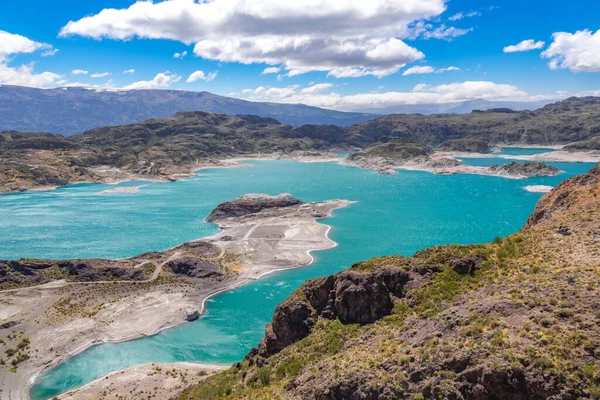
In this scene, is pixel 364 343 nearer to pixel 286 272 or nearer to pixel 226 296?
pixel 226 296

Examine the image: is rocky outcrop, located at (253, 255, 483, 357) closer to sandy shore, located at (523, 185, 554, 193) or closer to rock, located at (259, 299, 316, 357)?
rock, located at (259, 299, 316, 357)

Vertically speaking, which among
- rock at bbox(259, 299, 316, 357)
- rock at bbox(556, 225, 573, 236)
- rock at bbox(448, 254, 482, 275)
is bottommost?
rock at bbox(259, 299, 316, 357)

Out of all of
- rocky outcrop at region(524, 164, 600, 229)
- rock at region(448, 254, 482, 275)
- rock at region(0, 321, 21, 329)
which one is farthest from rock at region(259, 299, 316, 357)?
rock at region(0, 321, 21, 329)

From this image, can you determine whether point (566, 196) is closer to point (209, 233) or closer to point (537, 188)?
point (209, 233)

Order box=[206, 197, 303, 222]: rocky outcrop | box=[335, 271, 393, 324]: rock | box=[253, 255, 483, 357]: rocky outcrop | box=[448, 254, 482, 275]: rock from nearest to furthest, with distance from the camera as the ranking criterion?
box=[335, 271, 393, 324]: rock, box=[448, 254, 482, 275]: rock, box=[253, 255, 483, 357]: rocky outcrop, box=[206, 197, 303, 222]: rocky outcrop

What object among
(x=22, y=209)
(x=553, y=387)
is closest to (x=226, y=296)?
(x=553, y=387)

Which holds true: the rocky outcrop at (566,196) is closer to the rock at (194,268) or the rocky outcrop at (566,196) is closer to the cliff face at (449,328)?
the cliff face at (449,328)

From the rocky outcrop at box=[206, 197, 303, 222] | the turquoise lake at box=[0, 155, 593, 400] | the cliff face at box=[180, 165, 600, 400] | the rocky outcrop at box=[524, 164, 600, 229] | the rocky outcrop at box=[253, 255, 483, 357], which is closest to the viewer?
the cliff face at box=[180, 165, 600, 400]

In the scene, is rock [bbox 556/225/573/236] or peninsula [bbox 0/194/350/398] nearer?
rock [bbox 556/225/573/236]
